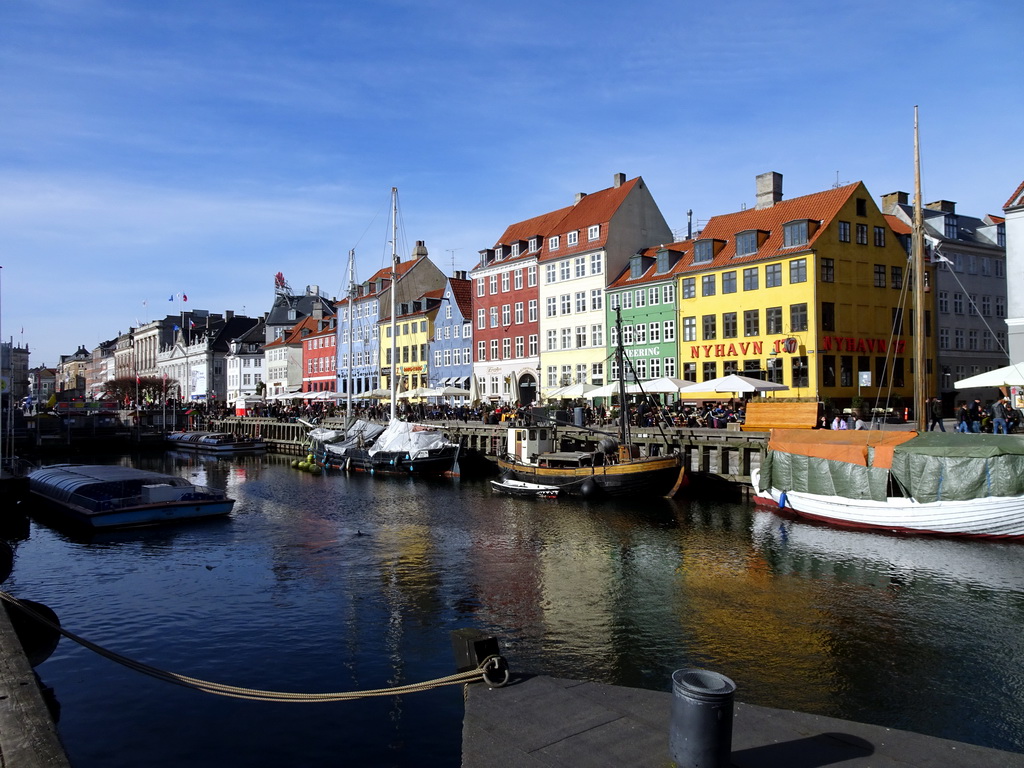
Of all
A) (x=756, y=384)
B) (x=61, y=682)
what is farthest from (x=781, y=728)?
(x=756, y=384)

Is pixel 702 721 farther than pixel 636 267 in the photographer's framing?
No

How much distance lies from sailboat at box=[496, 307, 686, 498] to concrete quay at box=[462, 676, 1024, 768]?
25305 millimetres

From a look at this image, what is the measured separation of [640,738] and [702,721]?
4.77 feet

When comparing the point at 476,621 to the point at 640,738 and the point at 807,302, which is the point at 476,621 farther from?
the point at 807,302

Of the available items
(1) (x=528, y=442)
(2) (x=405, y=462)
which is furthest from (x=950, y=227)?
(2) (x=405, y=462)

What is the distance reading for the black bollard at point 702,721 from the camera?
708 centimetres

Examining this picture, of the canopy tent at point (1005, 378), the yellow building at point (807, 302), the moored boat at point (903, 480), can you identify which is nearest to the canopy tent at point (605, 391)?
the yellow building at point (807, 302)

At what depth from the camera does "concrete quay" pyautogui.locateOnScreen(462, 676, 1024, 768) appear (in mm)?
7836

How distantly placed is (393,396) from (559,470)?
21.3m

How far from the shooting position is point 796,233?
48281mm

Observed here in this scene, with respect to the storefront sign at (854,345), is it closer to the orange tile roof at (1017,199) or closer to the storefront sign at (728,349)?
the storefront sign at (728,349)

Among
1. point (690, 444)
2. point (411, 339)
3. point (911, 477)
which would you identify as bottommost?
point (911, 477)

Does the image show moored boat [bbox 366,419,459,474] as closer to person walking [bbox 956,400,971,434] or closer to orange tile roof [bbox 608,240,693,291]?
orange tile roof [bbox 608,240,693,291]

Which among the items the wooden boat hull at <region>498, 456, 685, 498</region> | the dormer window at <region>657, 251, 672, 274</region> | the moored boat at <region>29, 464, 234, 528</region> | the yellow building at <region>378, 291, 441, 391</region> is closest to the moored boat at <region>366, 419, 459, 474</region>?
the wooden boat hull at <region>498, 456, 685, 498</region>
